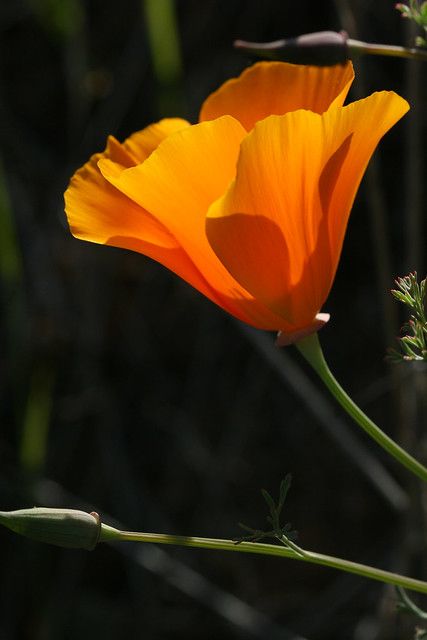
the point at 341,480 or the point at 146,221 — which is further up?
the point at 146,221

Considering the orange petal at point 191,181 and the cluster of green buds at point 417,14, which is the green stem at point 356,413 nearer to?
the orange petal at point 191,181

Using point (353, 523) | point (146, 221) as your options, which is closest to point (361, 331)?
point (353, 523)

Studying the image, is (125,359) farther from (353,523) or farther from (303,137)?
(303,137)

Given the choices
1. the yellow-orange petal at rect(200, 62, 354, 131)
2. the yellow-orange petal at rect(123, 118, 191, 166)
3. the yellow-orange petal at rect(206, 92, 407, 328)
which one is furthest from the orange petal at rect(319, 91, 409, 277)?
the yellow-orange petal at rect(123, 118, 191, 166)

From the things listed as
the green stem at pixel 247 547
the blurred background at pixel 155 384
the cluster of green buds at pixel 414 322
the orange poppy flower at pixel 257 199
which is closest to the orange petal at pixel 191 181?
the orange poppy flower at pixel 257 199

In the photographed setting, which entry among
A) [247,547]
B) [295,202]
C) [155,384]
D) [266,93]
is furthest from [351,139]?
[155,384]
